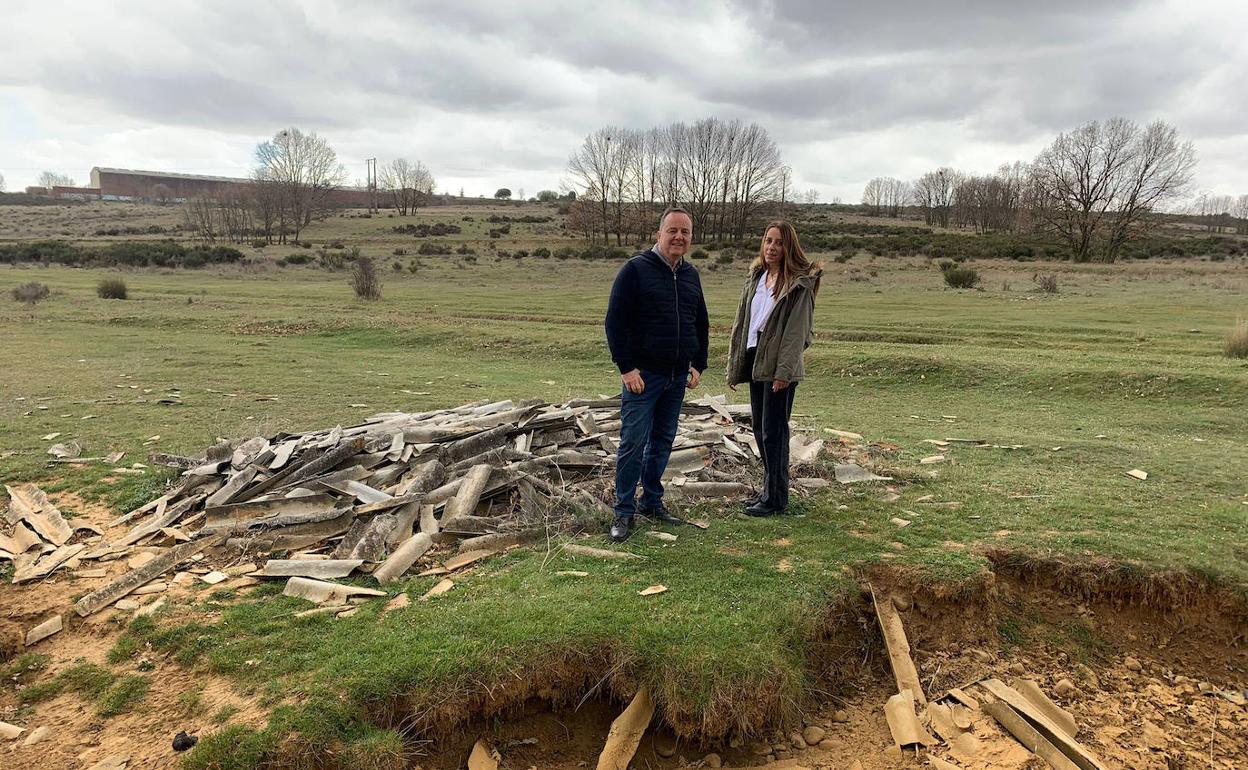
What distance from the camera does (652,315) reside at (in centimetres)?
494

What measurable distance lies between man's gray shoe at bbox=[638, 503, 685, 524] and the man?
2.2 inches

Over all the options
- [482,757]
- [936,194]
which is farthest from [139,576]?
[936,194]

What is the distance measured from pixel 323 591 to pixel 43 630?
5.53 feet

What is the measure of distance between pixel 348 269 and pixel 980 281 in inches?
1393

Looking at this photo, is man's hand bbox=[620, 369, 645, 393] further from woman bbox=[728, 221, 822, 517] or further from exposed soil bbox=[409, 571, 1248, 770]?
exposed soil bbox=[409, 571, 1248, 770]

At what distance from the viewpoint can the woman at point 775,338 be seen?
201 inches

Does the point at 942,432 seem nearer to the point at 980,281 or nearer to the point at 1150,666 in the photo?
the point at 1150,666

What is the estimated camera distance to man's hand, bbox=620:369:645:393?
16.0ft

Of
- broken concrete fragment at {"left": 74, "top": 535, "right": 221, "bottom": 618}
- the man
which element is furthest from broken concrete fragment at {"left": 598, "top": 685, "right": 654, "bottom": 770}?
broken concrete fragment at {"left": 74, "top": 535, "right": 221, "bottom": 618}

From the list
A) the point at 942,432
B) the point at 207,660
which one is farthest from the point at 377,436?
the point at 942,432

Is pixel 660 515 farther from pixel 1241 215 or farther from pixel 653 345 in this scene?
pixel 1241 215

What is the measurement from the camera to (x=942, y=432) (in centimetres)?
933

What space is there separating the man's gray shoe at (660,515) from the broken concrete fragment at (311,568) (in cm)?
216

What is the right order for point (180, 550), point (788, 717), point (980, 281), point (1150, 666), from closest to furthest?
point (788, 717), point (1150, 666), point (180, 550), point (980, 281)
